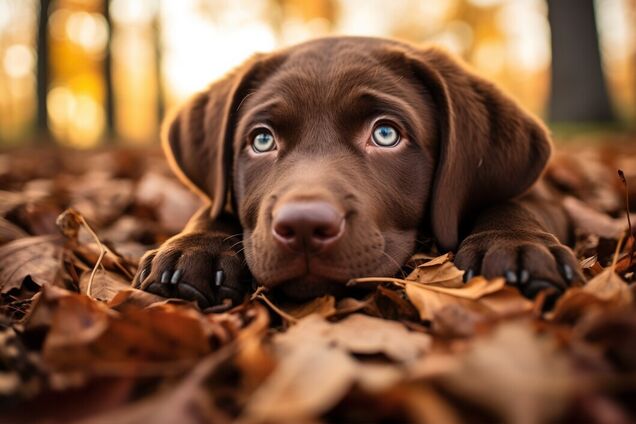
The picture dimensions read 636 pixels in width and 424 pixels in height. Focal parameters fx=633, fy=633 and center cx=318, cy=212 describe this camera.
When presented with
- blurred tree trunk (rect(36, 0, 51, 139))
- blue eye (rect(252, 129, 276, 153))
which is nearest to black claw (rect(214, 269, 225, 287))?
blue eye (rect(252, 129, 276, 153))

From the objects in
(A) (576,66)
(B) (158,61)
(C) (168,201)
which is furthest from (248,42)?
(C) (168,201)

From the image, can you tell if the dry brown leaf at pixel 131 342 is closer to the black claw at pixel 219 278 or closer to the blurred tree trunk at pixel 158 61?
the black claw at pixel 219 278

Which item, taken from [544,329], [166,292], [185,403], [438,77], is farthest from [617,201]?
[185,403]

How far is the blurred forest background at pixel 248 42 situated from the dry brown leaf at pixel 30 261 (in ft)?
41.7

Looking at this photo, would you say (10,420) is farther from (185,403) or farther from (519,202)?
(519,202)

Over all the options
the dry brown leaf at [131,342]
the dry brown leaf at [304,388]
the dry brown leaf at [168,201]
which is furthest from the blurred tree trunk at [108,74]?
the dry brown leaf at [304,388]

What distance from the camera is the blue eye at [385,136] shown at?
2961mm

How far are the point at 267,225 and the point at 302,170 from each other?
1.02 ft

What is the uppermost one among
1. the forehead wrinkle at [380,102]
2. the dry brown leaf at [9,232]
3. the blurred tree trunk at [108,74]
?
the forehead wrinkle at [380,102]

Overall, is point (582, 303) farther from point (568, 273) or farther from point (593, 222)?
point (593, 222)

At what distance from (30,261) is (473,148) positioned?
81.9 inches

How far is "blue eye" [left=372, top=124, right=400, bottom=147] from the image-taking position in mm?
2961

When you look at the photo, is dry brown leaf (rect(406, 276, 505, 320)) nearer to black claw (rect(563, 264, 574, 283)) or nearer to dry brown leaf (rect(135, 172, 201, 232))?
black claw (rect(563, 264, 574, 283))

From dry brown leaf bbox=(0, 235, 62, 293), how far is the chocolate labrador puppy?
1.36ft
